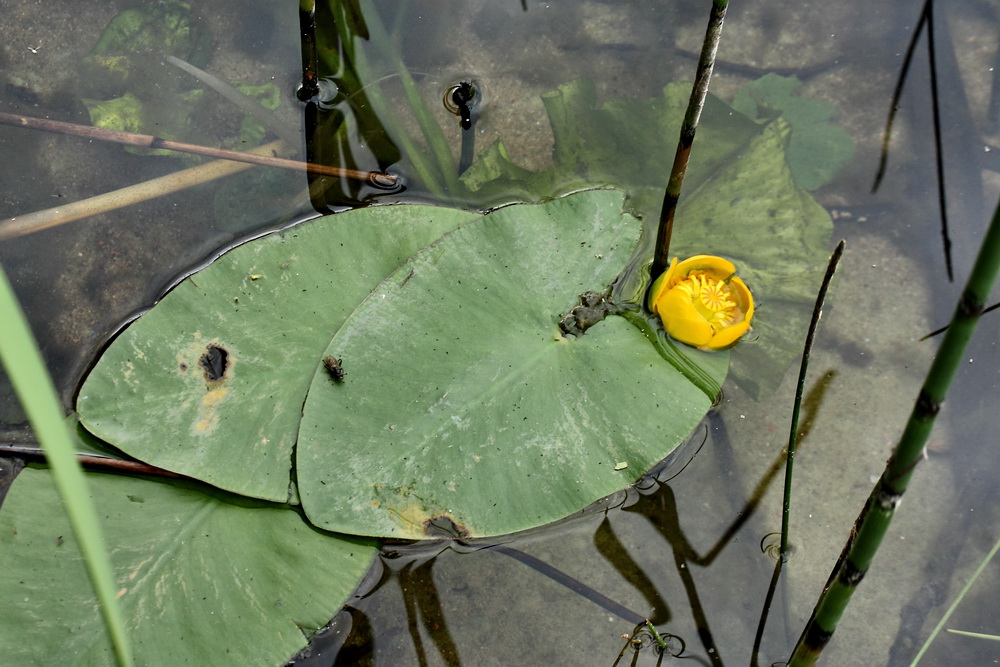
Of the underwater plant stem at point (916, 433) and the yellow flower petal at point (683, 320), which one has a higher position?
the yellow flower petal at point (683, 320)

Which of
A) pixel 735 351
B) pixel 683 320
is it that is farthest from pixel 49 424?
pixel 735 351

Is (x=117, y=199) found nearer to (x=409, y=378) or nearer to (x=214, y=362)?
(x=214, y=362)

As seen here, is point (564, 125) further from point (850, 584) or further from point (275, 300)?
point (850, 584)

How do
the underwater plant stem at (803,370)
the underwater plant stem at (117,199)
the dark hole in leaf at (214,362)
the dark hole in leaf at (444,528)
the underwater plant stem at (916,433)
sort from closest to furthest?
the underwater plant stem at (916,433)
the underwater plant stem at (803,370)
the dark hole in leaf at (444,528)
the dark hole in leaf at (214,362)
the underwater plant stem at (117,199)

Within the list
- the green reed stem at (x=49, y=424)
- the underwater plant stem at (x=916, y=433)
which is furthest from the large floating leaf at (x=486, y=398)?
the green reed stem at (x=49, y=424)

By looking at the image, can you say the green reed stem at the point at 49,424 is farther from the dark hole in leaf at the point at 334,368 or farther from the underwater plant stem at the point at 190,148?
the underwater plant stem at the point at 190,148

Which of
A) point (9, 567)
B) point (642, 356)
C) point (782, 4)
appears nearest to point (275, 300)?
point (9, 567)
